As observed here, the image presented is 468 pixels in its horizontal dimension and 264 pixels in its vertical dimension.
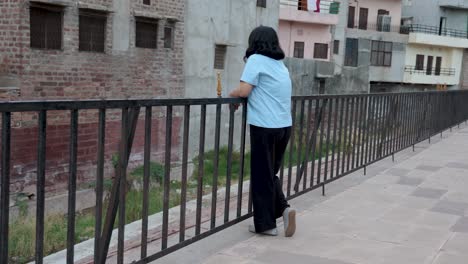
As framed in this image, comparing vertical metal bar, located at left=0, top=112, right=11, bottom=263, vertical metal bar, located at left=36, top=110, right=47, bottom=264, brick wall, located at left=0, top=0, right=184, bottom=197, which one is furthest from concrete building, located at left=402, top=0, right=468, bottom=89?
vertical metal bar, located at left=0, top=112, right=11, bottom=263

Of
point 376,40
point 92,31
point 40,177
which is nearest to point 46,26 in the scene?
point 92,31

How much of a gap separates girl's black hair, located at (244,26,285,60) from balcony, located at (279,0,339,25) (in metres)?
27.4

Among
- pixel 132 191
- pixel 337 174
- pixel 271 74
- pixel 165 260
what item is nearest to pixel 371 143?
pixel 337 174

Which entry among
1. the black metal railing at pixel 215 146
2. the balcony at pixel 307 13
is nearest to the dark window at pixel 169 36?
the black metal railing at pixel 215 146

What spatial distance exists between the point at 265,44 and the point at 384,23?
3660 centimetres

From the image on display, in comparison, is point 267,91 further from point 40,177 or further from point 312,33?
point 312,33

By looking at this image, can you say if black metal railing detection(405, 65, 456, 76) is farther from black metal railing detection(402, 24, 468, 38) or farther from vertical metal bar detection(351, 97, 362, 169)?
vertical metal bar detection(351, 97, 362, 169)

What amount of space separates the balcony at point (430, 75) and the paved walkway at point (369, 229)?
33.2m

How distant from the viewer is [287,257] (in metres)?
3.97

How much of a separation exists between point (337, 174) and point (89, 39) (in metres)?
8.73

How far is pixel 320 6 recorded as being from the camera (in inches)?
1313

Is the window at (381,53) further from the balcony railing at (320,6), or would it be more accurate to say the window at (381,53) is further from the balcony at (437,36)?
the balcony railing at (320,6)

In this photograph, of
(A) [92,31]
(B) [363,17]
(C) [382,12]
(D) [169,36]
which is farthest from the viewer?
(C) [382,12]

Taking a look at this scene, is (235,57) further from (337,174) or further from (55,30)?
(337,174)
